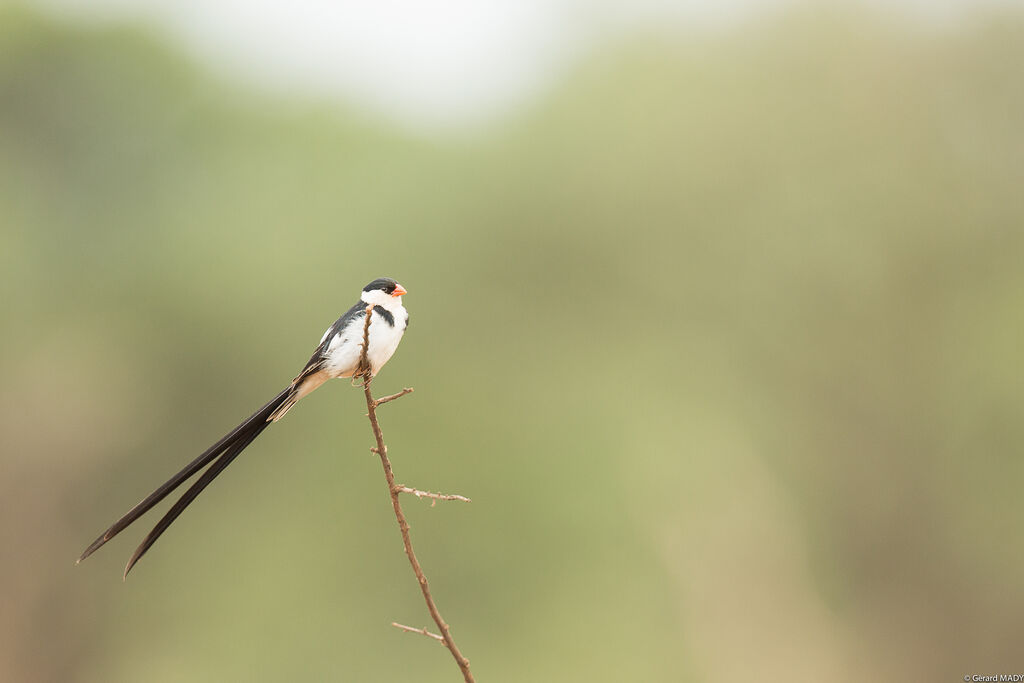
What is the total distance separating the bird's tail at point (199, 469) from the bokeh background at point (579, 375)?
14.3 feet

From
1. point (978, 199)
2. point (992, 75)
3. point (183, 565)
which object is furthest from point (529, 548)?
point (992, 75)

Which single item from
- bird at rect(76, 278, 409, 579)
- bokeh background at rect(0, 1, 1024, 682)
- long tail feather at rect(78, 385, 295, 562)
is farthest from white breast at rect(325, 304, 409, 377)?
bokeh background at rect(0, 1, 1024, 682)

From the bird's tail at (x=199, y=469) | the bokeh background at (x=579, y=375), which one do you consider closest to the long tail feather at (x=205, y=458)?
the bird's tail at (x=199, y=469)

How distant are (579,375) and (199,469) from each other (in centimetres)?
524

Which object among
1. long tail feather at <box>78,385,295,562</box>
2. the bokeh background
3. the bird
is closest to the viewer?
long tail feather at <box>78,385,295,562</box>

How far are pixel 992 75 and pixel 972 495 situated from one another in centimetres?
301

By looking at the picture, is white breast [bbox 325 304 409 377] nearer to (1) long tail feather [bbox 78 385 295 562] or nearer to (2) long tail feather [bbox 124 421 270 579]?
(1) long tail feather [bbox 78 385 295 562]

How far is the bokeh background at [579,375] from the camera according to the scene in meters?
6.25

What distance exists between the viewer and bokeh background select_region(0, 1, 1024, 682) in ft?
20.5

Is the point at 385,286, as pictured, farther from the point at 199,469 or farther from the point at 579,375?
the point at 579,375

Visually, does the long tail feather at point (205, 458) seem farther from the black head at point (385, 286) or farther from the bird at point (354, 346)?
the black head at point (385, 286)

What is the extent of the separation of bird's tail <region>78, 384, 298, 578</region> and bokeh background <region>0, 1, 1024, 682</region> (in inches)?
171

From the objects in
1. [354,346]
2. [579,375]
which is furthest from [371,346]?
[579,375]

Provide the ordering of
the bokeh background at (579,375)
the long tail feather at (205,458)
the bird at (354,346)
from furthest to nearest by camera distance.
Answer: the bokeh background at (579,375)
the bird at (354,346)
the long tail feather at (205,458)
